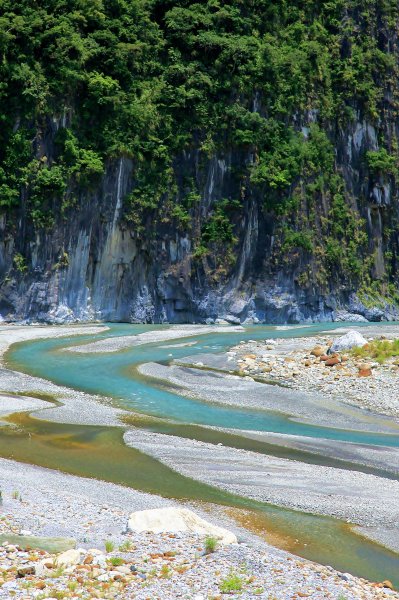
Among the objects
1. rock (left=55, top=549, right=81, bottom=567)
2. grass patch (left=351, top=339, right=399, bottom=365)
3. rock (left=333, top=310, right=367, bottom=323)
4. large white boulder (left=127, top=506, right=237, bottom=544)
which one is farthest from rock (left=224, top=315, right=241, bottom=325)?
rock (left=55, top=549, right=81, bottom=567)

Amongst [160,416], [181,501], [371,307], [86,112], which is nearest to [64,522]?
[181,501]

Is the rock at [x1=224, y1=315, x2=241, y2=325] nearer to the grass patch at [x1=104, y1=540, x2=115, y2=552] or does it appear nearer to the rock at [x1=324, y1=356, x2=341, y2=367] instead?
the rock at [x1=324, y1=356, x2=341, y2=367]

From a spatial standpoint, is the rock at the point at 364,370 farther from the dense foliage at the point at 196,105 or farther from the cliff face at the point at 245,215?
the dense foliage at the point at 196,105

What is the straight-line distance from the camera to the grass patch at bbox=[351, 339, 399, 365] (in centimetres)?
2827

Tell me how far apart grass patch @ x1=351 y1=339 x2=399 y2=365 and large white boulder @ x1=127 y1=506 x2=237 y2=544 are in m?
18.5

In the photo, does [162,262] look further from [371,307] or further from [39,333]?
[371,307]

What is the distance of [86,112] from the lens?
167 ft

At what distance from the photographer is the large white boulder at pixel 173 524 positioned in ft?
33.3

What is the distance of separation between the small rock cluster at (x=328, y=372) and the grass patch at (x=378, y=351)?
330mm

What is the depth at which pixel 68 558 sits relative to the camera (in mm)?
8609

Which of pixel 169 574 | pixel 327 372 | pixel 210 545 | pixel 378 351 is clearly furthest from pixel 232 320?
pixel 169 574

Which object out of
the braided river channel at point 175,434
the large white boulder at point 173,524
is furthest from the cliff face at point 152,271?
the large white boulder at point 173,524

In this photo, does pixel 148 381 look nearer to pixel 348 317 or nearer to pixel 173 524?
pixel 173 524

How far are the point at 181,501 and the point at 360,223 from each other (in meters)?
60.0
